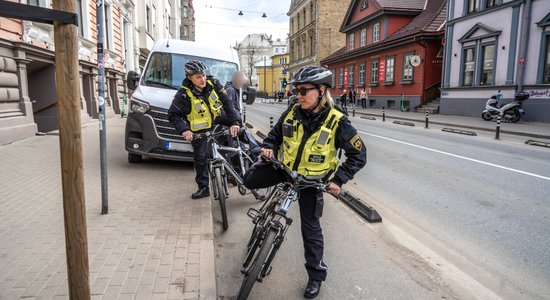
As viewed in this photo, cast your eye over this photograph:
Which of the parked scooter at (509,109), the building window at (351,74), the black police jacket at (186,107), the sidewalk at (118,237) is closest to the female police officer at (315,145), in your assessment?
the sidewalk at (118,237)

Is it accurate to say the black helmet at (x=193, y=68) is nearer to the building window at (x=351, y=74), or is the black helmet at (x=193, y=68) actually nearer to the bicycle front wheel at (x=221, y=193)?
the bicycle front wheel at (x=221, y=193)

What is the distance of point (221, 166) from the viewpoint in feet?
16.5

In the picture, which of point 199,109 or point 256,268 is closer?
point 256,268

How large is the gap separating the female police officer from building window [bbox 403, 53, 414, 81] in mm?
27357

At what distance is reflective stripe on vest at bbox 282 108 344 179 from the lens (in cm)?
306

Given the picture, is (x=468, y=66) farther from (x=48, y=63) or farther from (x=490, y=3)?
(x=48, y=63)

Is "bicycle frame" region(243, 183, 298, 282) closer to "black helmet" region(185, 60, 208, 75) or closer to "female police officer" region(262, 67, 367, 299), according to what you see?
"female police officer" region(262, 67, 367, 299)

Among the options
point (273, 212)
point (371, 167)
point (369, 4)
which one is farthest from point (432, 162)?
point (369, 4)

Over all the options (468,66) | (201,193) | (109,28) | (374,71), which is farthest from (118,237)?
(374,71)

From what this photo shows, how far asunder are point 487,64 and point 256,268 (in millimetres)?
22552

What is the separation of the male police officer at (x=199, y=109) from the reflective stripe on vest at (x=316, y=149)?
87.2 inches

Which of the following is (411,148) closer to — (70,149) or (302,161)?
(302,161)

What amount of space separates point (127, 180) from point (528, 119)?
18.6 meters

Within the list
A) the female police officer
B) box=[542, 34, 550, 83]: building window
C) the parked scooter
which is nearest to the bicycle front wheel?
the female police officer
